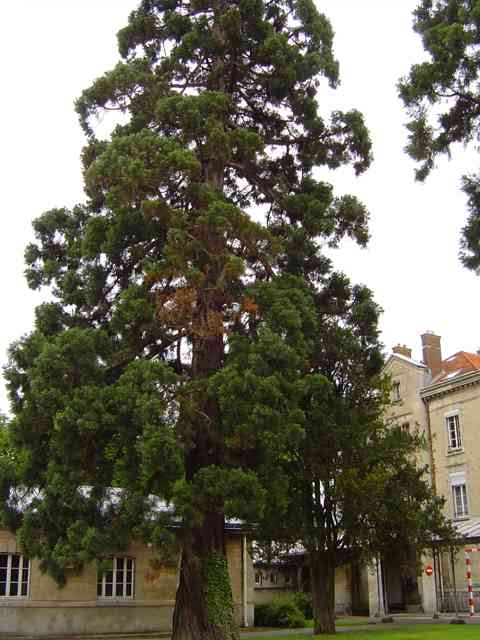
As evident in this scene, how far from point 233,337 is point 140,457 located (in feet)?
10.8

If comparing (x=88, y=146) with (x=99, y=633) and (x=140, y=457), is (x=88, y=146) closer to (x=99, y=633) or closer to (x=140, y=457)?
(x=140, y=457)

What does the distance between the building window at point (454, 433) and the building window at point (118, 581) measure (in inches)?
691

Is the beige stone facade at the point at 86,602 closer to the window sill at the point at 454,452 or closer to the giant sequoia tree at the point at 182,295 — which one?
the giant sequoia tree at the point at 182,295

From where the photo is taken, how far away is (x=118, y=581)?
2317 cm

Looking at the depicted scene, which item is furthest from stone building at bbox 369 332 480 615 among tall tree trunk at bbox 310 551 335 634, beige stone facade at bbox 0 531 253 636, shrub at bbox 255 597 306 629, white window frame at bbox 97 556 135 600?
white window frame at bbox 97 556 135 600

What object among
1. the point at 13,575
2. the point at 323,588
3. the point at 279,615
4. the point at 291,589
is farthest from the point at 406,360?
the point at 13,575

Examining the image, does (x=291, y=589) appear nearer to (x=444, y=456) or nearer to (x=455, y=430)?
(x=444, y=456)

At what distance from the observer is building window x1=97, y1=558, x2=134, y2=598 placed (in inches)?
899

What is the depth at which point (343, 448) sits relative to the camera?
19.1m

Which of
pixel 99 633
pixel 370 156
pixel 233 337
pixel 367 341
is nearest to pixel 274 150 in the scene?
pixel 370 156

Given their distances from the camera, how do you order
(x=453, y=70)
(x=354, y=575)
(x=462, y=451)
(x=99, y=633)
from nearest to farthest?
(x=453, y=70)
(x=99, y=633)
(x=462, y=451)
(x=354, y=575)

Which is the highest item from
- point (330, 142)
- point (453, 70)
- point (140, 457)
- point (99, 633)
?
point (330, 142)

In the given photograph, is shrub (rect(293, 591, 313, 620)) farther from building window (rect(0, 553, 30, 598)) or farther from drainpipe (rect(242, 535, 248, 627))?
building window (rect(0, 553, 30, 598))

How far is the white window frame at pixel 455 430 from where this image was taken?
34209 millimetres
